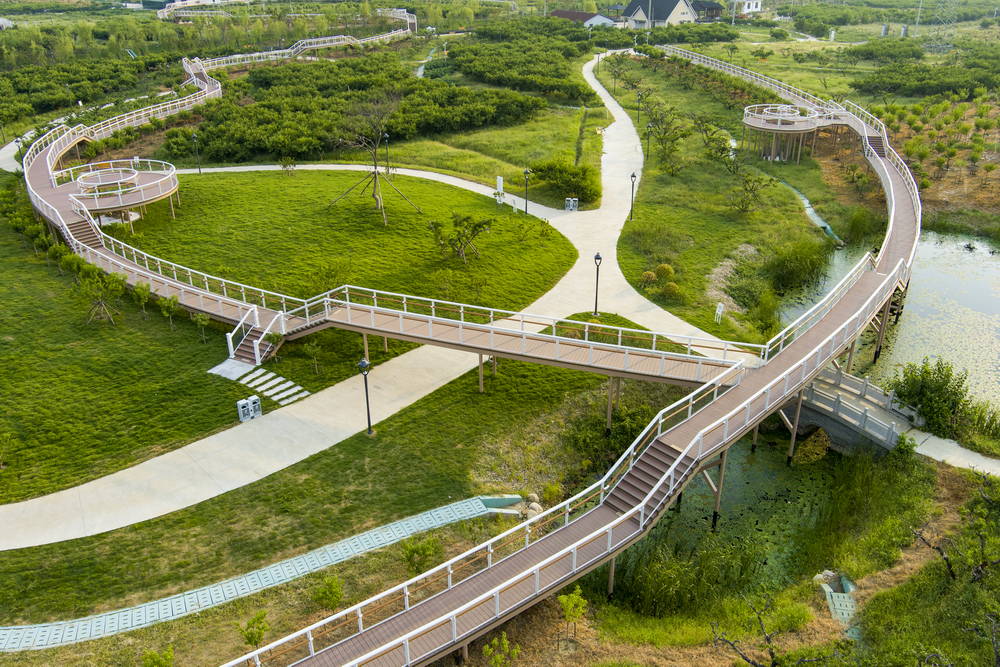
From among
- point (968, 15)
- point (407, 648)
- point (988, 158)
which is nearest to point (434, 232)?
point (407, 648)

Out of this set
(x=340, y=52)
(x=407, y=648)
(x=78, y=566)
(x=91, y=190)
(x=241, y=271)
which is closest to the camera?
(x=407, y=648)

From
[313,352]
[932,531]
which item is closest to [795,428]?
[932,531]

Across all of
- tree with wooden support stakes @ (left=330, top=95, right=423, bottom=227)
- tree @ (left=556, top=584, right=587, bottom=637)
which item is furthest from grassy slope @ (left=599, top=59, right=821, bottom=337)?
tree @ (left=556, top=584, right=587, bottom=637)

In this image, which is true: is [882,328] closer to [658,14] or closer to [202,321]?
[202,321]

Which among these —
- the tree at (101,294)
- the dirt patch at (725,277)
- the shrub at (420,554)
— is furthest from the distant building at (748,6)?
the shrub at (420,554)

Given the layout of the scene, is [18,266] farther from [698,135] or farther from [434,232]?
[698,135]

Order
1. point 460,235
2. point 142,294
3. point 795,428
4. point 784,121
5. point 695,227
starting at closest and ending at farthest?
point 795,428
point 142,294
point 460,235
point 695,227
point 784,121
